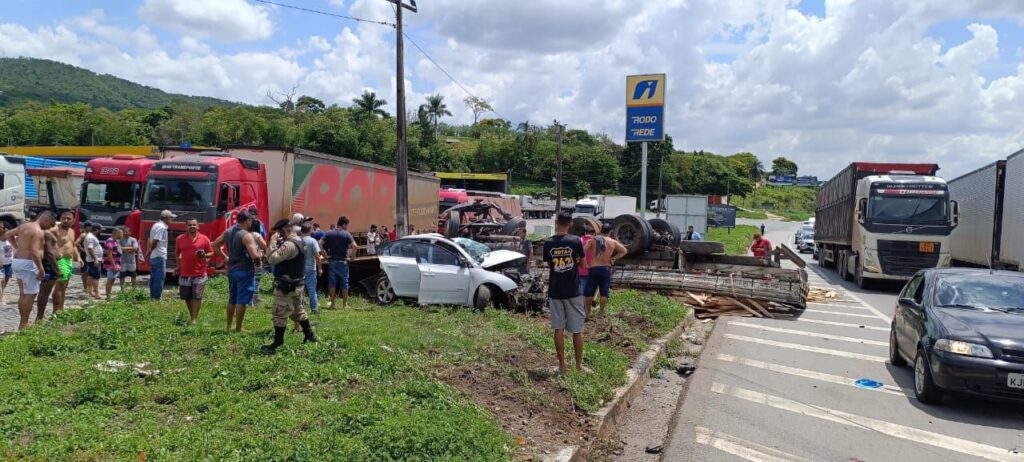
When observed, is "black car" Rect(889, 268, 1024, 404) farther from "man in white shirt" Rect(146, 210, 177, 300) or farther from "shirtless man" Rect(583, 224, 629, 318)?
"man in white shirt" Rect(146, 210, 177, 300)

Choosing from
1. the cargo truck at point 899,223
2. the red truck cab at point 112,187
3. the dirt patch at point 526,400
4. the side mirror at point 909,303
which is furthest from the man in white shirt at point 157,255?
the cargo truck at point 899,223

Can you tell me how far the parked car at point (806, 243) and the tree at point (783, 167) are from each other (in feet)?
462

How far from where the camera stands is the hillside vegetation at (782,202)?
385 ft

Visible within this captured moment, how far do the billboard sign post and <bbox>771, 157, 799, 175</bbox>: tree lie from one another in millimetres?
164999

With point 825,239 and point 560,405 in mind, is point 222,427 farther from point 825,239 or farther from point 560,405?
point 825,239

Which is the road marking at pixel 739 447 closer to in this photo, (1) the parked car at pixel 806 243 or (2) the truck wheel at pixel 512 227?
(2) the truck wheel at pixel 512 227

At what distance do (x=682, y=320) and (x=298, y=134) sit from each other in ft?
184

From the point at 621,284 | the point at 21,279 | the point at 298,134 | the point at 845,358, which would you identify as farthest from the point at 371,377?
the point at 298,134

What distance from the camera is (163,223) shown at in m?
11.7

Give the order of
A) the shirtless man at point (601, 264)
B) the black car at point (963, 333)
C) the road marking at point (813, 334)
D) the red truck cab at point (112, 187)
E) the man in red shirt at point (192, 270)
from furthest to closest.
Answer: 1. the red truck cab at point (112, 187)
2. the road marking at point (813, 334)
3. the shirtless man at point (601, 264)
4. the man in red shirt at point (192, 270)
5. the black car at point (963, 333)

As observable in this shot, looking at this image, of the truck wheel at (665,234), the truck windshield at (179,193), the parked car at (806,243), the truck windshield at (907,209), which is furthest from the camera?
the parked car at (806,243)

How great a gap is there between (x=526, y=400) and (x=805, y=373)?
4332mm

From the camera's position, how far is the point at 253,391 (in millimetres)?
6043

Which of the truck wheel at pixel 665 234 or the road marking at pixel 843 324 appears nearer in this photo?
the road marking at pixel 843 324
